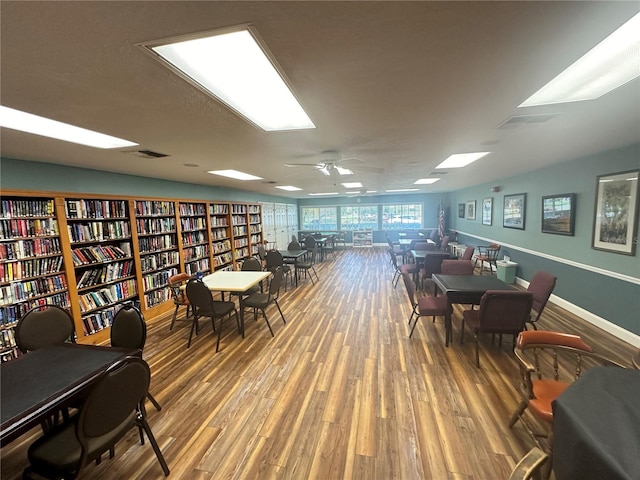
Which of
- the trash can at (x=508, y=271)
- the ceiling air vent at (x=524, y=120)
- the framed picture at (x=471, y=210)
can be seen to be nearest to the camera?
the ceiling air vent at (x=524, y=120)

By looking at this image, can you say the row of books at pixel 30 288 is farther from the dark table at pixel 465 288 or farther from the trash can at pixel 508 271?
the trash can at pixel 508 271

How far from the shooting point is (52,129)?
6.93 feet

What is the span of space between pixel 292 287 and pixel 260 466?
434 centimetres

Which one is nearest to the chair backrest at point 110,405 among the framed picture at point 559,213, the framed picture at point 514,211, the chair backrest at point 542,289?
the chair backrest at point 542,289

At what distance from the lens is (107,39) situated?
1026 millimetres

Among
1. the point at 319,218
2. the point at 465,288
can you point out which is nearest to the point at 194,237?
the point at 465,288

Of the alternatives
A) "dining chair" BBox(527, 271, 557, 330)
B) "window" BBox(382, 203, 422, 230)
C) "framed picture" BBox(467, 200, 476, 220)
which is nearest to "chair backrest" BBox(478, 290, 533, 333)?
"dining chair" BBox(527, 271, 557, 330)

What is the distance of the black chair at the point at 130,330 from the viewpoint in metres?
2.14

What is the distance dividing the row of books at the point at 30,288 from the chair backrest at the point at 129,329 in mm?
1632

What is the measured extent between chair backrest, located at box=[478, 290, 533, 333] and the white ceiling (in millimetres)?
1652

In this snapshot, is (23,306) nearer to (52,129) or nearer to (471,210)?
(52,129)

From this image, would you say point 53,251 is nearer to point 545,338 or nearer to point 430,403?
point 430,403

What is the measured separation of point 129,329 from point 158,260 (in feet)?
9.32

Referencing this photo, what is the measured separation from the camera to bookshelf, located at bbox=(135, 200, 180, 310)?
4312 mm
